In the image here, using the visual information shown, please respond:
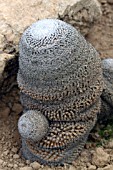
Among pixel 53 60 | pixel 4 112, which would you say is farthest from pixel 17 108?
pixel 53 60

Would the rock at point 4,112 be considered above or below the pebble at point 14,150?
above

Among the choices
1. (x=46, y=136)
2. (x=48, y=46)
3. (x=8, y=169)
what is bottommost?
(x=8, y=169)

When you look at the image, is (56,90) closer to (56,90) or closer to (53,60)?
(56,90)

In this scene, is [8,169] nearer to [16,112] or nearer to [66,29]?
[16,112]

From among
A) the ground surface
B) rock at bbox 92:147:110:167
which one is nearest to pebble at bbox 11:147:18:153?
the ground surface

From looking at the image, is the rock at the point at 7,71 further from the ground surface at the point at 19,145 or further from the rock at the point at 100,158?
the rock at the point at 100,158

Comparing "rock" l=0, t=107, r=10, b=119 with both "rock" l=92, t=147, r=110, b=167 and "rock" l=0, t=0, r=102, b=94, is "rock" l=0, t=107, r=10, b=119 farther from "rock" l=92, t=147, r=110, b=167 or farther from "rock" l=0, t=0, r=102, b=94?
"rock" l=92, t=147, r=110, b=167

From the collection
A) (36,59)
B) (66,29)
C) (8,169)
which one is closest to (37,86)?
(36,59)

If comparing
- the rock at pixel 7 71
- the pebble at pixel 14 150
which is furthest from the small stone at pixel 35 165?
the rock at pixel 7 71
